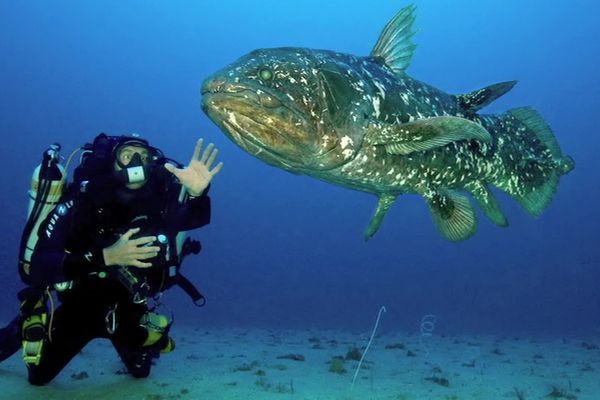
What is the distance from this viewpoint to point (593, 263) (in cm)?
5441

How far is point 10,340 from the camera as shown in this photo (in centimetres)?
631

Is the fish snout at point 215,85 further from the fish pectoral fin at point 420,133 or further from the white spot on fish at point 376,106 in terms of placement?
the white spot on fish at point 376,106

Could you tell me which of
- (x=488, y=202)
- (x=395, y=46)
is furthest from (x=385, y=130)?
(x=488, y=202)

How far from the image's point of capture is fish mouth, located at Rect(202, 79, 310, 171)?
384 cm

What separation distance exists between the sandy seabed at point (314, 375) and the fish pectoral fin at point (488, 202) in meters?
2.34

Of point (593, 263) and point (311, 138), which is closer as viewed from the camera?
point (311, 138)

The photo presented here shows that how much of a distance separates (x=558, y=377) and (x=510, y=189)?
4.18 metres

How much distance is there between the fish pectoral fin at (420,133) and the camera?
4.45m

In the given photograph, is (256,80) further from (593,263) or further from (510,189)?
(593,263)

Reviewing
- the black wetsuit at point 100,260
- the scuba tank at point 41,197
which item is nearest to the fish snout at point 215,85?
the black wetsuit at point 100,260

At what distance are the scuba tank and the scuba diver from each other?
3 cm

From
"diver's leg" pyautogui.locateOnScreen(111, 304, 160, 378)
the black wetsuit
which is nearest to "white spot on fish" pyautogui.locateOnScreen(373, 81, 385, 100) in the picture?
the black wetsuit

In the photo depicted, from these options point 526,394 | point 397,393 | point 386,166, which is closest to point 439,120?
point 386,166

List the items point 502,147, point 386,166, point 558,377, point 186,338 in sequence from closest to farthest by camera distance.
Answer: point 386,166
point 502,147
point 558,377
point 186,338
